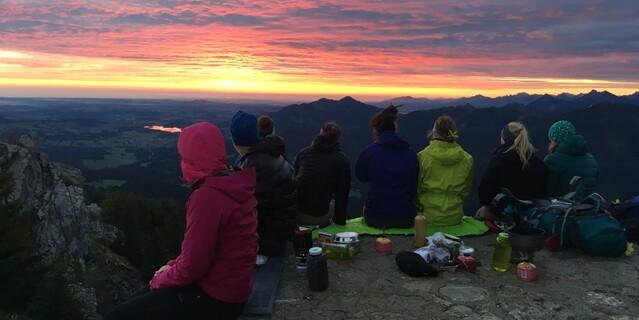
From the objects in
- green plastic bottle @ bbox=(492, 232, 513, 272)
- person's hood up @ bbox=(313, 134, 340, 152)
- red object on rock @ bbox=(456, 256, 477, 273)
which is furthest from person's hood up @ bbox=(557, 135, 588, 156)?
person's hood up @ bbox=(313, 134, 340, 152)

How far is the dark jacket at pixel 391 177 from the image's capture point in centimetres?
912

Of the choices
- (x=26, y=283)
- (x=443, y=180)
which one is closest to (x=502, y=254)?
(x=443, y=180)

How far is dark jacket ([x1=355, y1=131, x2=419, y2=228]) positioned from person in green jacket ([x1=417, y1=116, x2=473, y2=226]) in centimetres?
24

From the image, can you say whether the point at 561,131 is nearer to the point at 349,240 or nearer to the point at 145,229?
the point at 349,240

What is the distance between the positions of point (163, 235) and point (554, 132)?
196 ft

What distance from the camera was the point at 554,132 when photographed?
9.12 metres

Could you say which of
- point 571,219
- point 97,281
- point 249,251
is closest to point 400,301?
point 249,251

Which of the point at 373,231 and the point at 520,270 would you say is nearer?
the point at 520,270

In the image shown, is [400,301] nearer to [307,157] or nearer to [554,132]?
[307,157]

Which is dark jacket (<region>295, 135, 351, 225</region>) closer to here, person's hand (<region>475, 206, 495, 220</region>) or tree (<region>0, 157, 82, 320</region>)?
person's hand (<region>475, 206, 495, 220</region>)

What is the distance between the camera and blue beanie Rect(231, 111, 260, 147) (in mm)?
6922

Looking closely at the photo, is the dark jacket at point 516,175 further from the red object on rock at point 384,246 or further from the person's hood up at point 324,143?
the person's hood up at point 324,143

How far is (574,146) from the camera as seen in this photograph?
8.87 meters

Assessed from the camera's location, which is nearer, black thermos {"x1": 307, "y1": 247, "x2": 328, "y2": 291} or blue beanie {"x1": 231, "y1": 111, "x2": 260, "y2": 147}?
black thermos {"x1": 307, "y1": 247, "x2": 328, "y2": 291}
